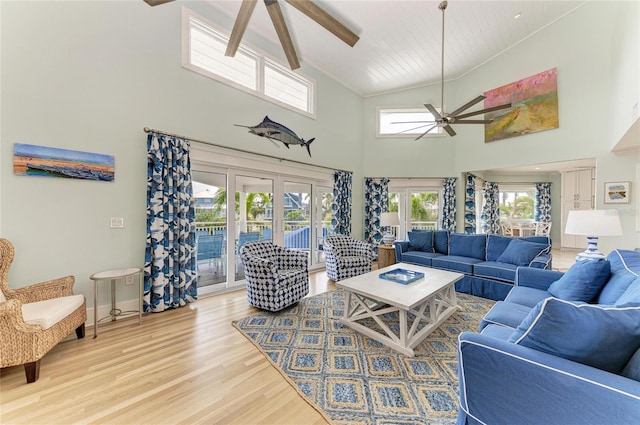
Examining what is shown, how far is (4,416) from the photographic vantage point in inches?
59.4

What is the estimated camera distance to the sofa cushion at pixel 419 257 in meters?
4.41

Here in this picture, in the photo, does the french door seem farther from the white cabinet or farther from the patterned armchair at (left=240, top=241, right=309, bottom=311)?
the white cabinet

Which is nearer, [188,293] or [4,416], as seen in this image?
[4,416]

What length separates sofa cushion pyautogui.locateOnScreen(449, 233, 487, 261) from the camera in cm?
419

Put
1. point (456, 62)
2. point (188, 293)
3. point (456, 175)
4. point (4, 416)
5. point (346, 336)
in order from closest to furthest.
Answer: point (4, 416), point (346, 336), point (188, 293), point (456, 62), point (456, 175)

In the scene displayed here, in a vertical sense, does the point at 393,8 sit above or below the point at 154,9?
above

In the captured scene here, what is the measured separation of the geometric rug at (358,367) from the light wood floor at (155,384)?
0.13 metres

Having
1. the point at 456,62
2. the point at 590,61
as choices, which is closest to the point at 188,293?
the point at 456,62

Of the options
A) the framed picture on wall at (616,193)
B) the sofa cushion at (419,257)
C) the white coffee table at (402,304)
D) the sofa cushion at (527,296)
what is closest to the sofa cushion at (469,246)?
the sofa cushion at (419,257)

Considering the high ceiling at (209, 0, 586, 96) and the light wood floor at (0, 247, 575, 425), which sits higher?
the high ceiling at (209, 0, 586, 96)

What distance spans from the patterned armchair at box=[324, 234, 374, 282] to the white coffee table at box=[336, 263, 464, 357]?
3.04 ft

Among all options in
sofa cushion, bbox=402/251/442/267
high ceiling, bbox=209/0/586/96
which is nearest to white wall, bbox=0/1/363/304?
high ceiling, bbox=209/0/586/96

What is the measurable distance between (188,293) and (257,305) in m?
1.04

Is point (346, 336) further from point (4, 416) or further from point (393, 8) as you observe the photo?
point (393, 8)
